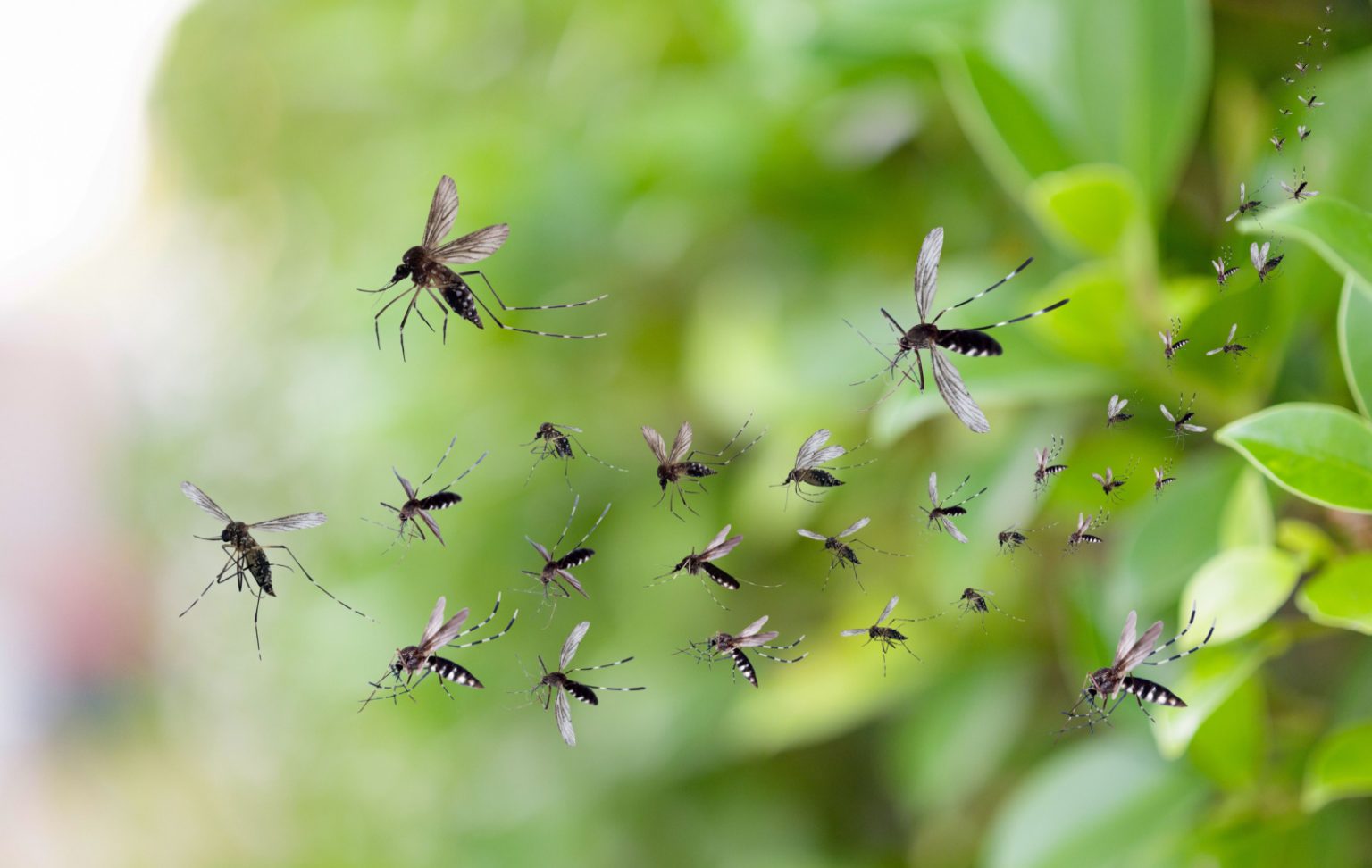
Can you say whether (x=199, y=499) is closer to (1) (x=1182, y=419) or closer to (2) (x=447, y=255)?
(2) (x=447, y=255)

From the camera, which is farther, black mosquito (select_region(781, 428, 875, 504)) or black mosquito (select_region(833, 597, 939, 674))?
black mosquito (select_region(833, 597, 939, 674))

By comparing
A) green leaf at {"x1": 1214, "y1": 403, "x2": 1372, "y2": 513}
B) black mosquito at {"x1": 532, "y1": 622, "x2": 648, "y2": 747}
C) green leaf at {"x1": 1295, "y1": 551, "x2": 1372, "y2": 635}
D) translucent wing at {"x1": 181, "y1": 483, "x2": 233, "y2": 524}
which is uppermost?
translucent wing at {"x1": 181, "y1": 483, "x2": 233, "y2": 524}

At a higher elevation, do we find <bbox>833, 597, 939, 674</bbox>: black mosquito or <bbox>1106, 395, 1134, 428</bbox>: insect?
<bbox>833, 597, 939, 674</bbox>: black mosquito

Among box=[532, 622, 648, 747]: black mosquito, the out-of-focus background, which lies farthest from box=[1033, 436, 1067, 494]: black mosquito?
box=[532, 622, 648, 747]: black mosquito

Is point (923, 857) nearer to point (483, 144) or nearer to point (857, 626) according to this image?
point (857, 626)

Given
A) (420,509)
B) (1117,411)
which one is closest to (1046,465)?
(1117,411)

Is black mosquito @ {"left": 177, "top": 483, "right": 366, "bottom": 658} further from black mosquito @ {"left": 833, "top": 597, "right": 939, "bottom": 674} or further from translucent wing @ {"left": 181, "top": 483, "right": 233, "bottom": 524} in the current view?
black mosquito @ {"left": 833, "top": 597, "right": 939, "bottom": 674}

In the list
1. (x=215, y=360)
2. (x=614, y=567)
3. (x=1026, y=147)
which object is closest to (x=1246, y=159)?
(x=1026, y=147)
